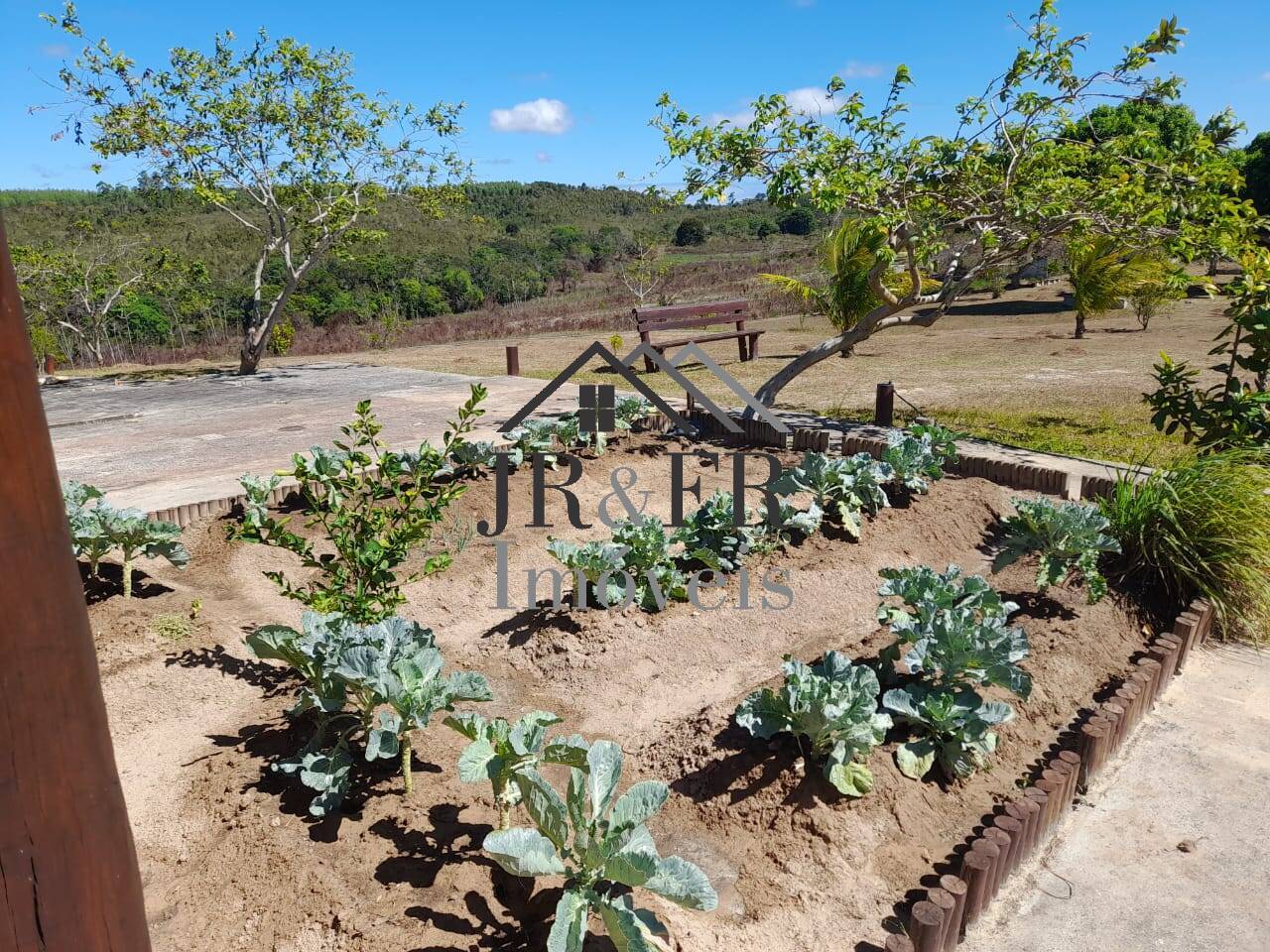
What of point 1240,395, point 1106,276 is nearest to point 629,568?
point 1240,395

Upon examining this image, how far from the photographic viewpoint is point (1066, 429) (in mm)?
8539

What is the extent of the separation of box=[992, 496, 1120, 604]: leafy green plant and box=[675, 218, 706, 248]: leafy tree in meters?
45.6

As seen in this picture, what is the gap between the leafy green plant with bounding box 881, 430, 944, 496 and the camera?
5.61m

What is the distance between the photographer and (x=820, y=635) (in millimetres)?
4297

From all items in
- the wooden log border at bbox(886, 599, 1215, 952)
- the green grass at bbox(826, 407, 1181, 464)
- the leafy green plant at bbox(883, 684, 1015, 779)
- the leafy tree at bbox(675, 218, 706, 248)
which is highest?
the leafy tree at bbox(675, 218, 706, 248)

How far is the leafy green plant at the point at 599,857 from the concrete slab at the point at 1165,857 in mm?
1035

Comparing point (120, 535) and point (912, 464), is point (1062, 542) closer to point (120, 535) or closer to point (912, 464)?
point (912, 464)

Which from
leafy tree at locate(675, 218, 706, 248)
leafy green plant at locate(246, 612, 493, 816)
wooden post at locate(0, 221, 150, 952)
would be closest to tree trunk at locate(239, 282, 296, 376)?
leafy green plant at locate(246, 612, 493, 816)

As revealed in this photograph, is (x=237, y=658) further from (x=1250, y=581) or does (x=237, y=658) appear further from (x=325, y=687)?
(x=1250, y=581)

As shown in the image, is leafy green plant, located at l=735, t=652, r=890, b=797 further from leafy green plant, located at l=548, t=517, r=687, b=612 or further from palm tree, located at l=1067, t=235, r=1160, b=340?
palm tree, located at l=1067, t=235, r=1160, b=340

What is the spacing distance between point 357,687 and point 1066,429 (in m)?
7.80

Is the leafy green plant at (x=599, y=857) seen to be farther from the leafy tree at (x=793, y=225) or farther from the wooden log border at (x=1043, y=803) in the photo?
the leafy tree at (x=793, y=225)

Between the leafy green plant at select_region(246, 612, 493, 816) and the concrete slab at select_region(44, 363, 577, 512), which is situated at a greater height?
the concrete slab at select_region(44, 363, 577, 512)

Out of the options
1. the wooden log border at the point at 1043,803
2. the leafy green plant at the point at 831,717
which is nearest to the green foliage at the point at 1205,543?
the wooden log border at the point at 1043,803
